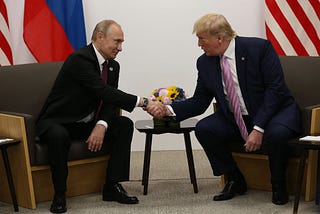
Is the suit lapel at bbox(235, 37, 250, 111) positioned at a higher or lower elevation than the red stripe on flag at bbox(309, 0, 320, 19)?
lower

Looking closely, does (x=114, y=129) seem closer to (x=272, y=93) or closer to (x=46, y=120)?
(x=46, y=120)

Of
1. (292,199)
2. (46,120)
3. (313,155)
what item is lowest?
(292,199)

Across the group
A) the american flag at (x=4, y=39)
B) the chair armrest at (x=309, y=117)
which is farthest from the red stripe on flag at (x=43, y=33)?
the chair armrest at (x=309, y=117)

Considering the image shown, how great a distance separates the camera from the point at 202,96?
463 cm

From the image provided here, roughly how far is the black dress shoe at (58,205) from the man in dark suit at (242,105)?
3.05ft

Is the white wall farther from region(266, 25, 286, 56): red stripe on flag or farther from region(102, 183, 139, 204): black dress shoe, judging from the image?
region(102, 183, 139, 204): black dress shoe

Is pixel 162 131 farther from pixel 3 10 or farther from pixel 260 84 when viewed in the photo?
pixel 3 10

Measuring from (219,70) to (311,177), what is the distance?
92 cm

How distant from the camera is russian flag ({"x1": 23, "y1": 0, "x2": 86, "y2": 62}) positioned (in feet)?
18.7

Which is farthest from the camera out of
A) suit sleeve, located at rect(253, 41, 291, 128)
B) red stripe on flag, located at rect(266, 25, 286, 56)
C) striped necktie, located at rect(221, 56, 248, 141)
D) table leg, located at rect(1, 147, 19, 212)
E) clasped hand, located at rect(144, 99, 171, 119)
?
red stripe on flag, located at rect(266, 25, 286, 56)

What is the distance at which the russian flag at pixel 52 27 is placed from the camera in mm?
5707

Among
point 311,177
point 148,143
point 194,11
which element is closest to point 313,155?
point 311,177

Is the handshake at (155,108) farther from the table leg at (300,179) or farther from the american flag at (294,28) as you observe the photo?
the american flag at (294,28)

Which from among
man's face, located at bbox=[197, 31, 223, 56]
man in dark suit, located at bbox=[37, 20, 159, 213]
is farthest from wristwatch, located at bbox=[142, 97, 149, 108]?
man's face, located at bbox=[197, 31, 223, 56]
